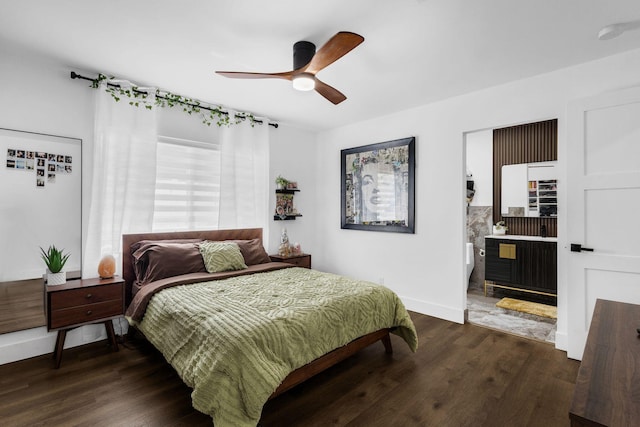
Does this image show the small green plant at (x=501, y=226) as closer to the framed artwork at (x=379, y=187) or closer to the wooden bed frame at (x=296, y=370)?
the framed artwork at (x=379, y=187)

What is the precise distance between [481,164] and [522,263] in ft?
5.76

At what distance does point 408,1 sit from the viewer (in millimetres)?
1974

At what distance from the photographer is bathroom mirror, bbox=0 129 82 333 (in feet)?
8.78

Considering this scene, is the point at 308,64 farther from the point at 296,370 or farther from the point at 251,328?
the point at 296,370

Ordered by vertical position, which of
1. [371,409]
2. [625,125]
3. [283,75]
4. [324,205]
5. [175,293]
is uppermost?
[283,75]

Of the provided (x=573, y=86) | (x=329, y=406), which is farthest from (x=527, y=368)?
(x=573, y=86)

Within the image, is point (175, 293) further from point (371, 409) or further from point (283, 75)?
point (283, 75)


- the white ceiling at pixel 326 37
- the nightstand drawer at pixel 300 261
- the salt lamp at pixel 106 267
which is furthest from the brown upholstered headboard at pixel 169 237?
the white ceiling at pixel 326 37

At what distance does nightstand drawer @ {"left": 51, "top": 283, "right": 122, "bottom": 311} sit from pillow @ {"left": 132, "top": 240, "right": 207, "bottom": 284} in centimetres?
26

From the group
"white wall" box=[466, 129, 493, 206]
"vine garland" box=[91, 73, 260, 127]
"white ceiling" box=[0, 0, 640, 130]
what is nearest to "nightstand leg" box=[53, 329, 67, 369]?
"vine garland" box=[91, 73, 260, 127]

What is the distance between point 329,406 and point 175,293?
1484mm

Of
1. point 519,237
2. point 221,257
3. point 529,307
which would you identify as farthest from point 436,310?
point 221,257

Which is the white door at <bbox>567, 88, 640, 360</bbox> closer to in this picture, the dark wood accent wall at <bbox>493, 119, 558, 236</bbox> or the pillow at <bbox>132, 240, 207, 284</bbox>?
the dark wood accent wall at <bbox>493, 119, 558, 236</bbox>

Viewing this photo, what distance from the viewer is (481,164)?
5.28 meters
